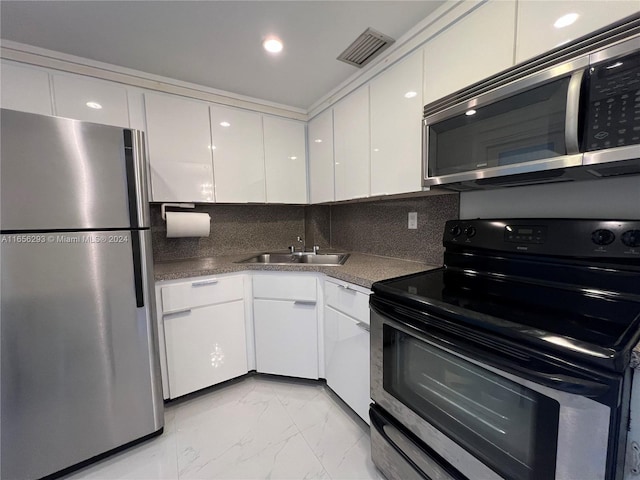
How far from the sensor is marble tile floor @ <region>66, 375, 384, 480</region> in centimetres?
128

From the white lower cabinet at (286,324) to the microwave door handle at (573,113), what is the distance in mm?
1394

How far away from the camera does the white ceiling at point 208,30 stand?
121cm

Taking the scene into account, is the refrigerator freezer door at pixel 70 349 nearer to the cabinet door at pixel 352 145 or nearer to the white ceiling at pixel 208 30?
the white ceiling at pixel 208 30

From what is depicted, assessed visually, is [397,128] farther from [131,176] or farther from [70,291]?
[70,291]

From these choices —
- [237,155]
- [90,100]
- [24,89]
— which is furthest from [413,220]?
[24,89]

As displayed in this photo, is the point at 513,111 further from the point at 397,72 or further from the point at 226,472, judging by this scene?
the point at 226,472

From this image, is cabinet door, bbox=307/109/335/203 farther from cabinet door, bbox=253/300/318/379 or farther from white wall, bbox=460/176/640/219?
white wall, bbox=460/176/640/219

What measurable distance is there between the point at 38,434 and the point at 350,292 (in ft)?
5.26

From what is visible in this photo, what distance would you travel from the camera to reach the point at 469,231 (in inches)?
50.3

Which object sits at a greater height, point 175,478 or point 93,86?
point 93,86

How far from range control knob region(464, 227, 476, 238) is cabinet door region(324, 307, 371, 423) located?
0.69m

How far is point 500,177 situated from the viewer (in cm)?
98

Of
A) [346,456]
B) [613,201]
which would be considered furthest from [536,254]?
[346,456]

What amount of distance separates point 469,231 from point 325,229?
162 centimetres
